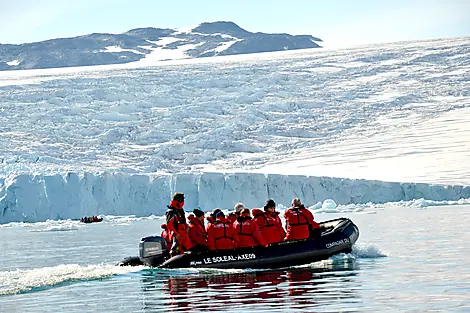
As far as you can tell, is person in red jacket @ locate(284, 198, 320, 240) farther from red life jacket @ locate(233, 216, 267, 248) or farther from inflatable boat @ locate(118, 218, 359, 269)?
red life jacket @ locate(233, 216, 267, 248)

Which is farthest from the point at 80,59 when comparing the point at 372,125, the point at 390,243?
the point at 390,243

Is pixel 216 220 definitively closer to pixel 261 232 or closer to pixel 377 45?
pixel 261 232

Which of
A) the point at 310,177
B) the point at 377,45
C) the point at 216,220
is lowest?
the point at 310,177

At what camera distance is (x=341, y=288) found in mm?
8328

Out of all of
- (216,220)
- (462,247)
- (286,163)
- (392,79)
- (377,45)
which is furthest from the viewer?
(377,45)

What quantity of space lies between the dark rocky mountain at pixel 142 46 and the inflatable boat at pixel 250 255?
72935 millimetres

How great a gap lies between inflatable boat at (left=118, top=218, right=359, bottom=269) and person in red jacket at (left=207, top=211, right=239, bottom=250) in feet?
0.56

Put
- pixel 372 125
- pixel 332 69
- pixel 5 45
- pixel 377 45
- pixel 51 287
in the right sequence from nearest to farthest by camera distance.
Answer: pixel 51 287 < pixel 372 125 < pixel 332 69 < pixel 377 45 < pixel 5 45

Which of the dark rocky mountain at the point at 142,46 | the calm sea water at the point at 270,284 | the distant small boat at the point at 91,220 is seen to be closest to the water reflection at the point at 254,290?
the calm sea water at the point at 270,284

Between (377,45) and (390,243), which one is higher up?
(377,45)

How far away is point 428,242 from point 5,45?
8536cm

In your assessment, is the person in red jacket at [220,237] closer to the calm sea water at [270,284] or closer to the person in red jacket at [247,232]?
the person in red jacket at [247,232]

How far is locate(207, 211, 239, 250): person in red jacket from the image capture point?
1148 centimetres

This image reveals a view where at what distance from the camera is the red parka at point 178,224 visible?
437 inches
